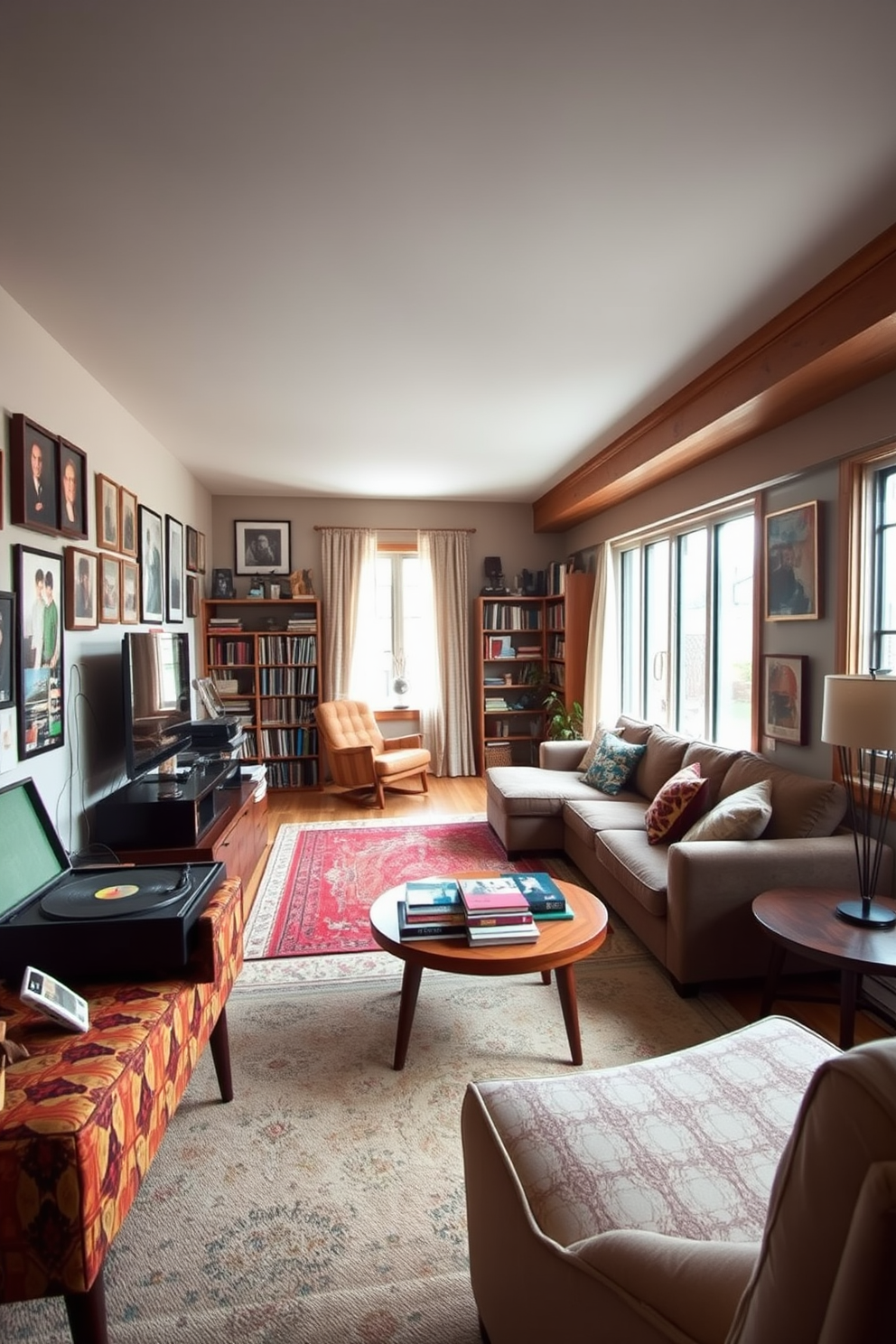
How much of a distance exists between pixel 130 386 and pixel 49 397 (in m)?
0.67

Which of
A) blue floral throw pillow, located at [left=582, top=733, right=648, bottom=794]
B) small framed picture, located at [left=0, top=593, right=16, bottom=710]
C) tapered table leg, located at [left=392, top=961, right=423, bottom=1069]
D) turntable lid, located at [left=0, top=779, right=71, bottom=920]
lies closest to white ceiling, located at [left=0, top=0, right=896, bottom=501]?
small framed picture, located at [left=0, top=593, right=16, bottom=710]

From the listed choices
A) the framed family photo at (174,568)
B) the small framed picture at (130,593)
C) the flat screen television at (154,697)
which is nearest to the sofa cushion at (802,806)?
the flat screen television at (154,697)

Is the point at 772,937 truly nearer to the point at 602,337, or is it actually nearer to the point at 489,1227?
the point at 489,1227

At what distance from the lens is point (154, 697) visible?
342cm

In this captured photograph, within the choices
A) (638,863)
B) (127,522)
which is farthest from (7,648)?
(638,863)

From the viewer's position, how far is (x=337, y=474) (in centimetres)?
511

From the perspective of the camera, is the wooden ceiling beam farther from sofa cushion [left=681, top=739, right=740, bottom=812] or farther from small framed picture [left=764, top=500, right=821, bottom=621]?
sofa cushion [left=681, top=739, right=740, bottom=812]

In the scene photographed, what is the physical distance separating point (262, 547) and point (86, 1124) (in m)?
5.29

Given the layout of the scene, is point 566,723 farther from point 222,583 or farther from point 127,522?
point 127,522

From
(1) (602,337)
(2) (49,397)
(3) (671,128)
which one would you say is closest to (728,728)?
(1) (602,337)

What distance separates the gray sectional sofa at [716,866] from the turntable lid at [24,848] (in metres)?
2.08

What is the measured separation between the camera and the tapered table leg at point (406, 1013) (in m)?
2.05

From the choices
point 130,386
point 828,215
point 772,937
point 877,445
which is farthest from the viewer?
point 130,386

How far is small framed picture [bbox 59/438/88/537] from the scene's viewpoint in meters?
2.64
